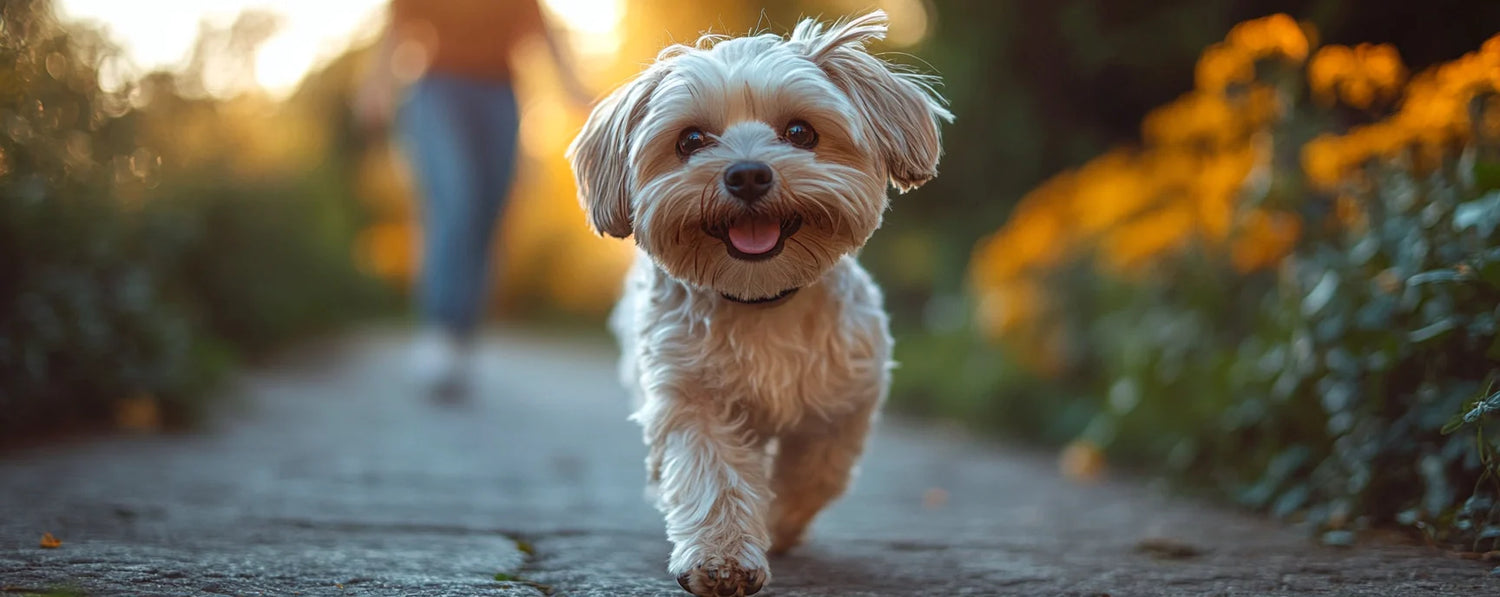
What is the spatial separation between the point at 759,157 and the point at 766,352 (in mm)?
512

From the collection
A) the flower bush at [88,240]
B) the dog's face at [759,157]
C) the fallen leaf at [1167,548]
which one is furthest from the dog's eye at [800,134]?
the flower bush at [88,240]

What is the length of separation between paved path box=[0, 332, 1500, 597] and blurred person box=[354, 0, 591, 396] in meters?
0.62

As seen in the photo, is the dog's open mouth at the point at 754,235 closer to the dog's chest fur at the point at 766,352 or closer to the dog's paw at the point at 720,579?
the dog's chest fur at the point at 766,352

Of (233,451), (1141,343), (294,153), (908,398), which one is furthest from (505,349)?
(1141,343)

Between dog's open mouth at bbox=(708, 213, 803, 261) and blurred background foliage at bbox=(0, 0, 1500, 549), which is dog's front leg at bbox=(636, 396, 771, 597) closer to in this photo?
dog's open mouth at bbox=(708, 213, 803, 261)

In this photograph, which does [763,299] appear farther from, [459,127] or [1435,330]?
[459,127]

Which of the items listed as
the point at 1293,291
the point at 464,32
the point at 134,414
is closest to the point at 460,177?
the point at 464,32

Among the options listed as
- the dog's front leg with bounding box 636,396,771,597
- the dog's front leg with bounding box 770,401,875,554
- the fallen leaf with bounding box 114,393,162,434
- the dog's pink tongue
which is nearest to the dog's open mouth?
the dog's pink tongue

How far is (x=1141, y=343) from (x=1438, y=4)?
5.31 feet

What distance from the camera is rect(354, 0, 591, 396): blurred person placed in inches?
249

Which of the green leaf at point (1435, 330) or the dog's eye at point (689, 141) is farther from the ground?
the dog's eye at point (689, 141)

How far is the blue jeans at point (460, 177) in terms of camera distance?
630 centimetres

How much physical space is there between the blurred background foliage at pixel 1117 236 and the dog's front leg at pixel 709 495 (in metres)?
1.07

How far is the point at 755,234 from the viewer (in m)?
2.77
